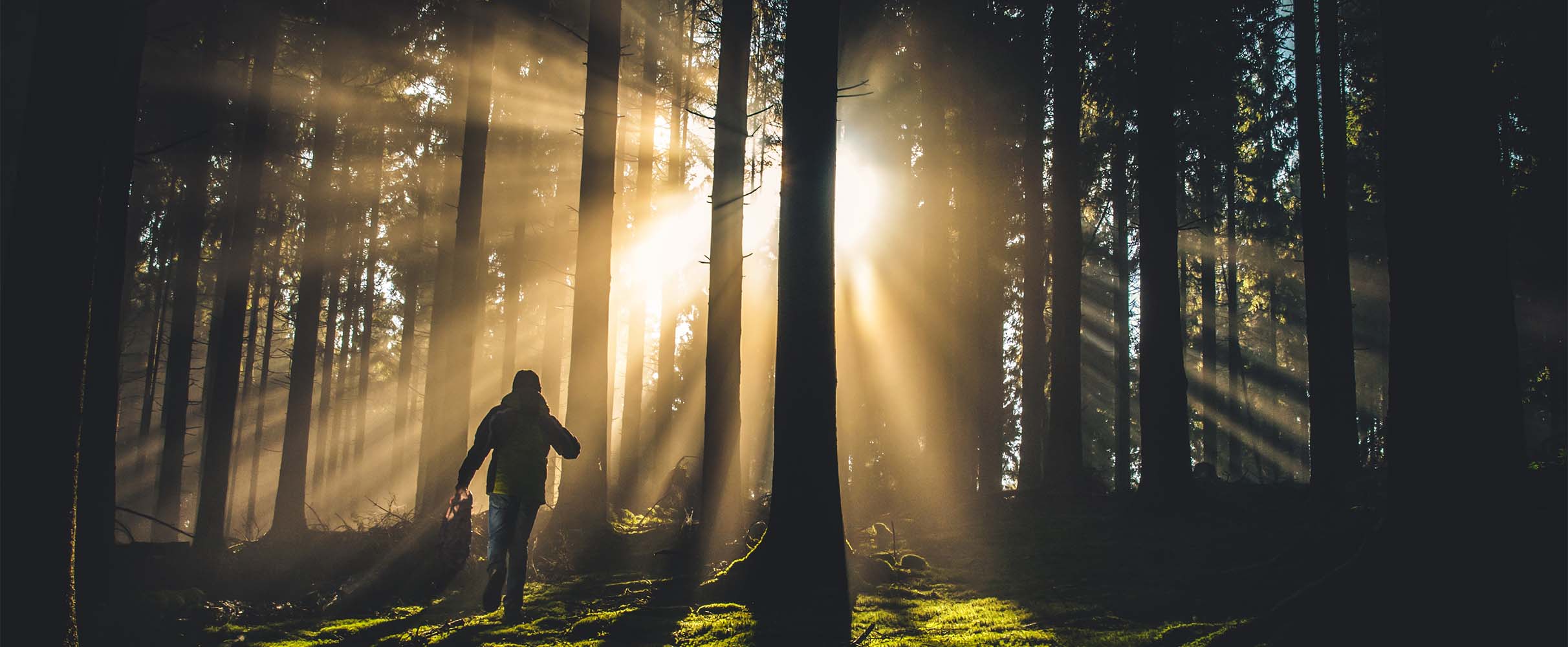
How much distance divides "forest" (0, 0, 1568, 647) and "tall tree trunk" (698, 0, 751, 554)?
0.06m

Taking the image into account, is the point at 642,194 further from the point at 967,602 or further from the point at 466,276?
the point at 967,602

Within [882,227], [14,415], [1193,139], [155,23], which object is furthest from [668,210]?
[14,415]

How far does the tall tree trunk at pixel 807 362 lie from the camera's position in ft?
21.5

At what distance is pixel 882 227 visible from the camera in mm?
20328

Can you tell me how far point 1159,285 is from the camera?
445 inches

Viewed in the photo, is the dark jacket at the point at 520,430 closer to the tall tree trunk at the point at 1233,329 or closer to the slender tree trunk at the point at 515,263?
the slender tree trunk at the point at 515,263

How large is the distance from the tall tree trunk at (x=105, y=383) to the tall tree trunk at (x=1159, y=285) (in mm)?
11750

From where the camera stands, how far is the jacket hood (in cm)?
704

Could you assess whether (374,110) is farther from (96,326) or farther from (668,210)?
(96,326)

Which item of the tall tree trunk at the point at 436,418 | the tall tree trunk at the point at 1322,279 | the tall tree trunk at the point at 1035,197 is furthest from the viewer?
the tall tree trunk at the point at 1035,197

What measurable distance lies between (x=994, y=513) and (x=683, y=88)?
39.3 feet

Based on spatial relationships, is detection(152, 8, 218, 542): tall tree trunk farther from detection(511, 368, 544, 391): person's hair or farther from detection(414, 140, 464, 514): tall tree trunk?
detection(511, 368, 544, 391): person's hair

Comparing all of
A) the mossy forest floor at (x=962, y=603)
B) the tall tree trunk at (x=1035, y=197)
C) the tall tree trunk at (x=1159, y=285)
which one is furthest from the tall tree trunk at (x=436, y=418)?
the tall tree trunk at (x=1035, y=197)

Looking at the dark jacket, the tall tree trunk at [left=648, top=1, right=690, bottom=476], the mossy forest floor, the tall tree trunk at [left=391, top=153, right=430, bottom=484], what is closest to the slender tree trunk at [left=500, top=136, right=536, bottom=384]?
the tall tree trunk at [left=391, top=153, right=430, bottom=484]
